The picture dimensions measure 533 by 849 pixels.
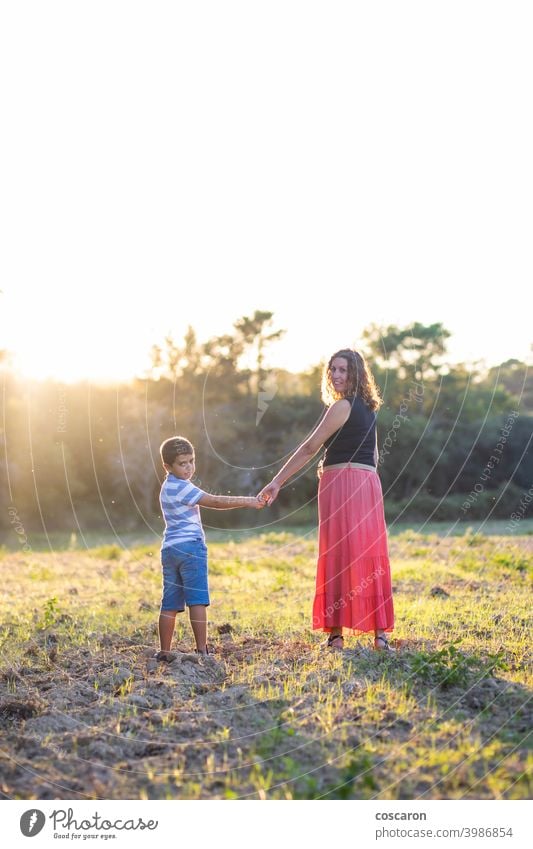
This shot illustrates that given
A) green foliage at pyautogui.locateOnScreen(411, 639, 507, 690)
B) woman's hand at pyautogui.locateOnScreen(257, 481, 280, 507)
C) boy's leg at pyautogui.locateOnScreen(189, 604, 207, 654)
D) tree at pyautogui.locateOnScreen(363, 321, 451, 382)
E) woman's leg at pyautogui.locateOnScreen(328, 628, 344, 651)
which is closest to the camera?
green foliage at pyautogui.locateOnScreen(411, 639, 507, 690)

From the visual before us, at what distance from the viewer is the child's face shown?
696cm

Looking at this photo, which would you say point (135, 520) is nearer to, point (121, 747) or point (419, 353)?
point (419, 353)

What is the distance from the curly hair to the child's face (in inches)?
48.2

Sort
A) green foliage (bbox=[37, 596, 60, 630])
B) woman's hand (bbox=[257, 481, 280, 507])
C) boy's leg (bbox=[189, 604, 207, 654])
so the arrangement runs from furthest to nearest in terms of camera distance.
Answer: green foliage (bbox=[37, 596, 60, 630]), woman's hand (bbox=[257, 481, 280, 507]), boy's leg (bbox=[189, 604, 207, 654])

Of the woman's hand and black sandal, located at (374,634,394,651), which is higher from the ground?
the woman's hand

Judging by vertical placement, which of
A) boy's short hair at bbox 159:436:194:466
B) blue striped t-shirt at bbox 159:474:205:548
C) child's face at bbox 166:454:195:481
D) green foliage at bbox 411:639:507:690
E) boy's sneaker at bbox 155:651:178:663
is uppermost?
boy's short hair at bbox 159:436:194:466

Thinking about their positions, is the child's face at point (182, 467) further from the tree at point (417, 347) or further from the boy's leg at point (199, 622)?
the tree at point (417, 347)

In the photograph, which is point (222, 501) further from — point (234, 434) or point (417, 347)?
point (417, 347)

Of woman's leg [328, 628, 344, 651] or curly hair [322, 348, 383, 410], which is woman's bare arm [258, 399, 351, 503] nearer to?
curly hair [322, 348, 383, 410]

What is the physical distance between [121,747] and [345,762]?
1.24 m

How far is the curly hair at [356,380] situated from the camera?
7.27m

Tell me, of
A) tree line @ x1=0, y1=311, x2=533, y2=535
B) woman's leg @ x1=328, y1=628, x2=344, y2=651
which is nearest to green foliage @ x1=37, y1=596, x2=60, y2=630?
woman's leg @ x1=328, y1=628, x2=344, y2=651

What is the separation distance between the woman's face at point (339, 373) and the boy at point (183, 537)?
3.83 ft
